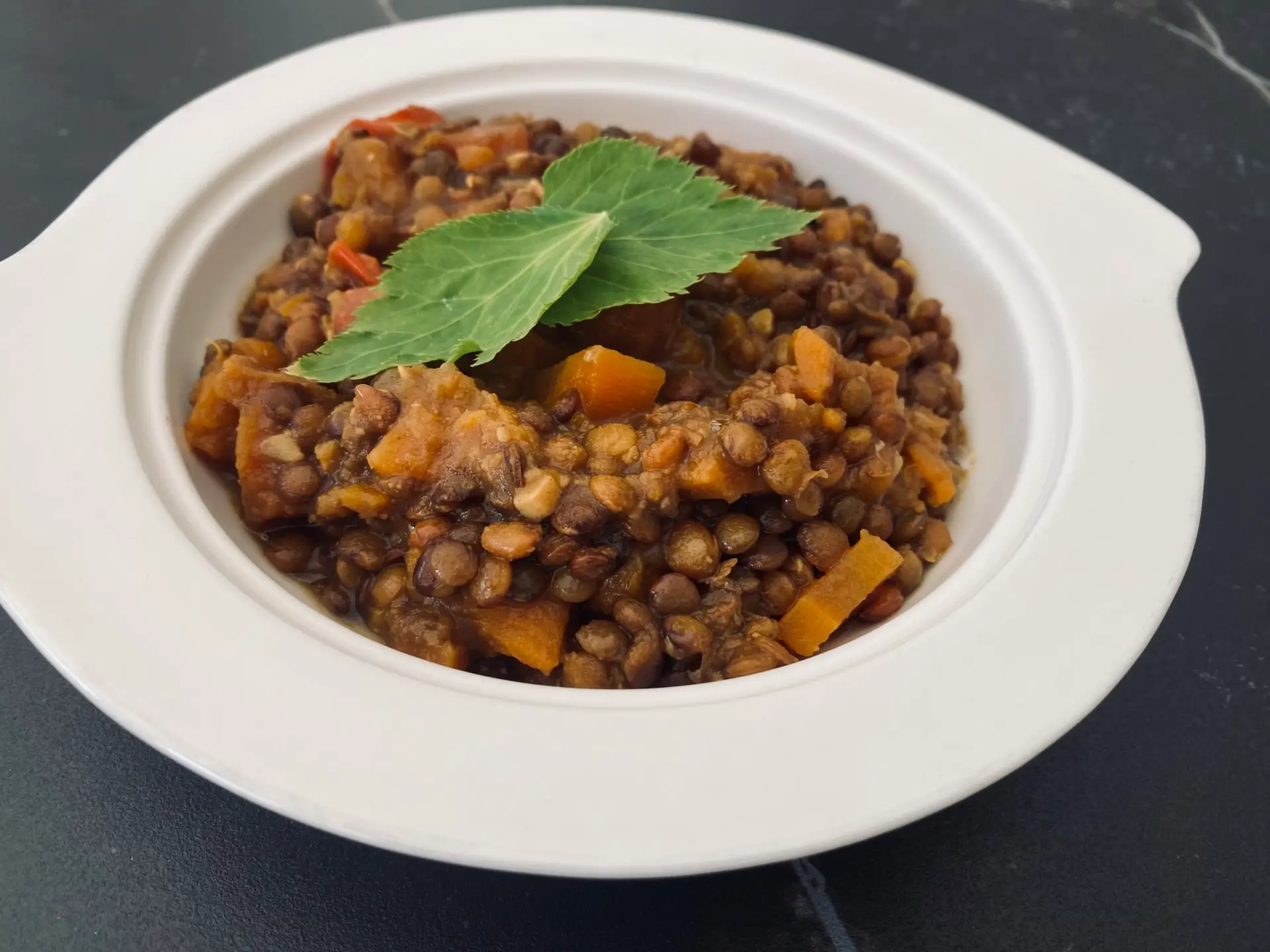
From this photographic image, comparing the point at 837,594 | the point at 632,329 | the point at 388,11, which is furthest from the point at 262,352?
the point at 388,11

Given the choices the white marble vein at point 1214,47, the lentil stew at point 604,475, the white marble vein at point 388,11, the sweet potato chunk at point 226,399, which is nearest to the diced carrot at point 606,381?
the lentil stew at point 604,475

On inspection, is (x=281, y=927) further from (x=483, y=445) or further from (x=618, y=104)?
(x=618, y=104)

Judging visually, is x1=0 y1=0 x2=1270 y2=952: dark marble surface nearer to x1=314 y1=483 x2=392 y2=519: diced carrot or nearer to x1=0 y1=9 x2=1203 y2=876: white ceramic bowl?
x1=0 y1=9 x2=1203 y2=876: white ceramic bowl

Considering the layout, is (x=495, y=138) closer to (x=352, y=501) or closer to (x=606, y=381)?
(x=606, y=381)

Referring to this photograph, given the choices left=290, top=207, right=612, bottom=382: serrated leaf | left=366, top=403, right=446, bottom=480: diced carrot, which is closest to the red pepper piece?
left=290, top=207, right=612, bottom=382: serrated leaf

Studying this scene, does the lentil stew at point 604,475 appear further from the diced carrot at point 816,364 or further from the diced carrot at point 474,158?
the diced carrot at point 474,158

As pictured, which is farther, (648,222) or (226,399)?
(648,222)
